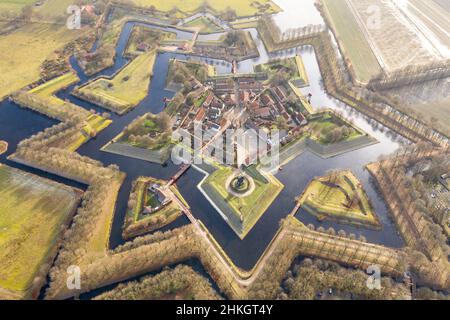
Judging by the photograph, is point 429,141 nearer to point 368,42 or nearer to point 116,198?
point 368,42

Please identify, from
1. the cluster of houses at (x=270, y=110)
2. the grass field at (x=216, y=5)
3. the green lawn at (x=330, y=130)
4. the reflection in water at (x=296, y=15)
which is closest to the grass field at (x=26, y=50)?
the grass field at (x=216, y=5)

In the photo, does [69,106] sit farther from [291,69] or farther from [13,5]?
[13,5]

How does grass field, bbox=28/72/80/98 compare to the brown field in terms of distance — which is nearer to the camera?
grass field, bbox=28/72/80/98

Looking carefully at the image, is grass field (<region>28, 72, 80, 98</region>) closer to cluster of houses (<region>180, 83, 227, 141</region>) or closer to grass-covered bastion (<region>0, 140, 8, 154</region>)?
grass-covered bastion (<region>0, 140, 8, 154</region>)

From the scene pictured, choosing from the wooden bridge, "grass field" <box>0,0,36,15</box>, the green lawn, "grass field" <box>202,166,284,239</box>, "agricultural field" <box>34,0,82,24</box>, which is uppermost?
"grass field" <box>0,0,36,15</box>

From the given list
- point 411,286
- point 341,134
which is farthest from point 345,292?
point 341,134

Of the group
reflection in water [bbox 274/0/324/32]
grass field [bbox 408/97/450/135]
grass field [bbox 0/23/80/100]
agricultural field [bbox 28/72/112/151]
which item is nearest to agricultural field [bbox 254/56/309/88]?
reflection in water [bbox 274/0/324/32]
